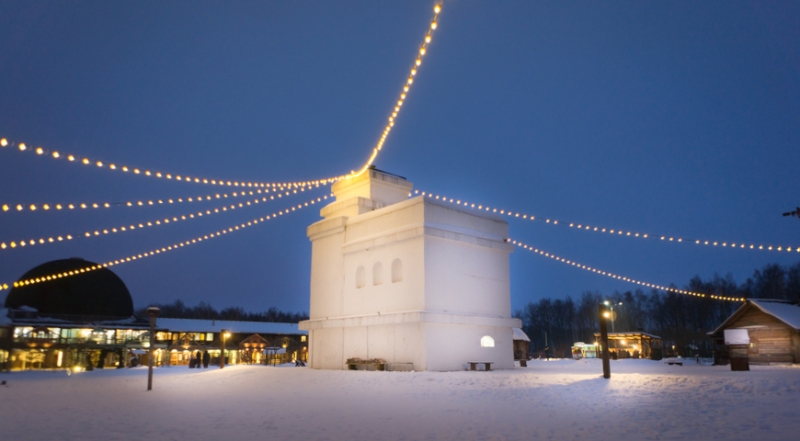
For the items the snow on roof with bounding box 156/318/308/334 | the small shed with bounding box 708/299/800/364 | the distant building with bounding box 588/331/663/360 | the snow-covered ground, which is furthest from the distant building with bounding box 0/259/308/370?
the small shed with bounding box 708/299/800/364

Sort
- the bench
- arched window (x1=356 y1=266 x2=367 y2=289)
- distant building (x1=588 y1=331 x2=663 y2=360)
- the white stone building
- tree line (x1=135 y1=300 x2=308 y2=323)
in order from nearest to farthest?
the white stone building → the bench → arched window (x1=356 y1=266 x2=367 y2=289) → distant building (x1=588 y1=331 x2=663 y2=360) → tree line (x1=135 y1=300 x2=308 y2=323)

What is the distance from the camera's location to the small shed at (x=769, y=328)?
31.8 m

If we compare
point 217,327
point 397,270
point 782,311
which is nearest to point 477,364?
point 397,270

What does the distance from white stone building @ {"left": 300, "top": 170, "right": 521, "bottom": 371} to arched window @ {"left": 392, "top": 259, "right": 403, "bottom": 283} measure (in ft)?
0.17

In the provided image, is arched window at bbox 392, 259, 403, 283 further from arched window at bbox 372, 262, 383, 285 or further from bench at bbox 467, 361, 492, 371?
bench at bbox 467, 361, 492, 371

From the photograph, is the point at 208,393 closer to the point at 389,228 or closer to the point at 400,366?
the point at 400,366

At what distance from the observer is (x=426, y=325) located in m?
25.7

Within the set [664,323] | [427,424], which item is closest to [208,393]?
[427,424]

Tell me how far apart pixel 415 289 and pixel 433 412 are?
1471cm

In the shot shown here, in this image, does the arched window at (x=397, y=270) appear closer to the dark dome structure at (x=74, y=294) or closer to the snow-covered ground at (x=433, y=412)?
the snow-covered ground at (x=433, y=412)

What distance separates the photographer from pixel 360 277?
30.8 m

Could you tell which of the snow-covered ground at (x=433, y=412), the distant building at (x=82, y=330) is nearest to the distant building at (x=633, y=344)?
the distant building at (x=82, y=330)

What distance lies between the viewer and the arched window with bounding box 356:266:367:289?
30.5 m

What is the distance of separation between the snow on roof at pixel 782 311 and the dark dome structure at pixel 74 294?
5557cm
